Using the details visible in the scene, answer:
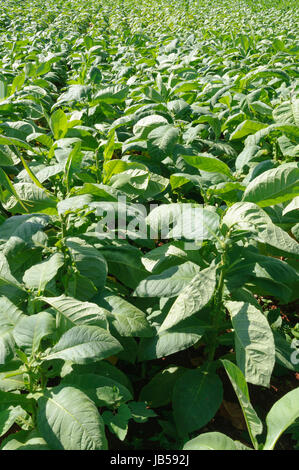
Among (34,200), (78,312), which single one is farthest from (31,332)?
(34,200)

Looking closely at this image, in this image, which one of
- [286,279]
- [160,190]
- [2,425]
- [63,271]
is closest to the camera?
[2,425]

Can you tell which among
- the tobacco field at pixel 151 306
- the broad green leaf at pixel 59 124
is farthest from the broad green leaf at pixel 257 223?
the broad green leaf at pixel 59 124

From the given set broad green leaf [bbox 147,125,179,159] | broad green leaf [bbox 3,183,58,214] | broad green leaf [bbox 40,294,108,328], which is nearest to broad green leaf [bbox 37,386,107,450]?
broad green leaf [bbox 40,294,108,328]

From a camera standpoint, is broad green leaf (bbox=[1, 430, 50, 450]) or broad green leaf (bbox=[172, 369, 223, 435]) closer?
broad green leaf (bbox=[1, 430, 50, 450])

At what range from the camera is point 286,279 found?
5.73ft

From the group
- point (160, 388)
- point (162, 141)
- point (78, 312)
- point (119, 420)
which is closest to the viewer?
point (119, 420)

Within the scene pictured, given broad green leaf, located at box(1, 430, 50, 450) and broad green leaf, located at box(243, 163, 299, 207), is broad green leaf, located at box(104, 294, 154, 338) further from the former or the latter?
broad green leaf, located at box(243, 163, 299, 207)

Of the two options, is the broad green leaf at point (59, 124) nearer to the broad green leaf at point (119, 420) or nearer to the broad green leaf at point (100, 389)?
the broad green leaf at point (100, 389)

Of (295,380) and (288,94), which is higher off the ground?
(288,94)

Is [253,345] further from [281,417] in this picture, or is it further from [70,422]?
[70,422]

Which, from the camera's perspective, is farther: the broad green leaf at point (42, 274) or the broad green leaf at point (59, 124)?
the broad green leaf at point (59, 124)

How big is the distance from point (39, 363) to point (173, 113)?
242 cm

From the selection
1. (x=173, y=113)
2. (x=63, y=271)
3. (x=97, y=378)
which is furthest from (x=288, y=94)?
(x=97, y=378)
